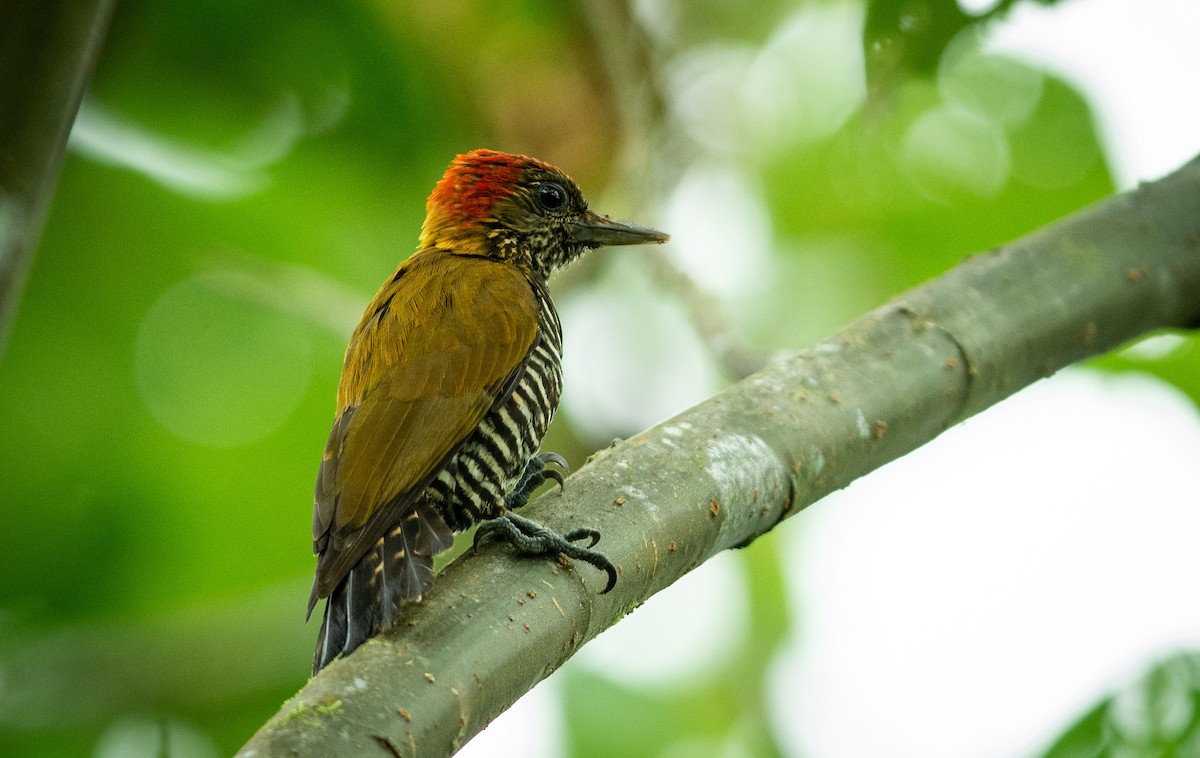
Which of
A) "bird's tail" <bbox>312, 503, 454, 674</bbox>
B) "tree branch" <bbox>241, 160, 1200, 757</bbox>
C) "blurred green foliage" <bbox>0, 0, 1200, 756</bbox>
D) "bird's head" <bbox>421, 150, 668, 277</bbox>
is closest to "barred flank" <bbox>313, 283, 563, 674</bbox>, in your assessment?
"bird's tail" <bbox>312, 503, 454, 674</bbox>

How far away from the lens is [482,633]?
211cm

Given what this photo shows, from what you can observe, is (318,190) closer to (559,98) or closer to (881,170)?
(559,98)

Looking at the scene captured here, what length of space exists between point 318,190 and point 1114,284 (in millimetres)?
2754

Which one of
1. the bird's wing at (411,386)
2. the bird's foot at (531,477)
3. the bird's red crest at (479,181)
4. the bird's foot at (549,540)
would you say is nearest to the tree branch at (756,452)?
the bird's foot at (549,540)

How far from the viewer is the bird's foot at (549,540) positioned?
2.31m

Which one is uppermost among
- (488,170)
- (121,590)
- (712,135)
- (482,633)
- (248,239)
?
(712,135)

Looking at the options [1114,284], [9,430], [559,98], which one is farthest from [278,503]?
[1114,284]

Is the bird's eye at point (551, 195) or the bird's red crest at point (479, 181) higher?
the bird's red crest at point (479, 181)

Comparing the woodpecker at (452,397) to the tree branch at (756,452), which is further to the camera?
the woodpecker at (452,397)

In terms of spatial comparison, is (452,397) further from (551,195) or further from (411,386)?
(551,195)

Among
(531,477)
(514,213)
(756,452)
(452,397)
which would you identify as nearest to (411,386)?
(452,397)

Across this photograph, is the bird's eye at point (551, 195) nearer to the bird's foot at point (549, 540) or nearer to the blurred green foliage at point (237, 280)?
the blurred green foliage at point (237, 280)

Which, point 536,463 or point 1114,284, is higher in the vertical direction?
point 536,463

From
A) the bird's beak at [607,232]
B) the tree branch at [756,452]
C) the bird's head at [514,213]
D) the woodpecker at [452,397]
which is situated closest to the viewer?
the tree branch at [756,452]
